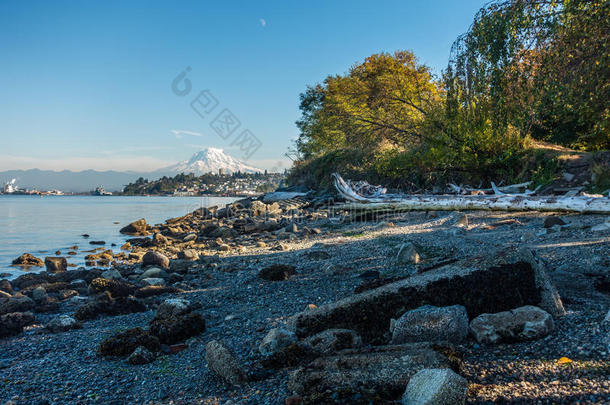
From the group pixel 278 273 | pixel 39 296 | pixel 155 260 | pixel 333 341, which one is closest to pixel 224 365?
pixel 333 341

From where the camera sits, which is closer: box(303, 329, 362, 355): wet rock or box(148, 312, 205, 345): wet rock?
box(303, 329, 362, 355): wet rock

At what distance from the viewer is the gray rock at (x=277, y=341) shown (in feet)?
12.1

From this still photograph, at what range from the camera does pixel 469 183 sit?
17.4 metres

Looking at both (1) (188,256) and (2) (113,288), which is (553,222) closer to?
(1) (188,256)

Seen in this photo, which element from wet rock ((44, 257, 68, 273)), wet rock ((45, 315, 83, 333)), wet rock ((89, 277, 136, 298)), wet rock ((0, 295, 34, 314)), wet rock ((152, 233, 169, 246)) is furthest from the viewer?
wet rock ((152, 233, 169, 246))

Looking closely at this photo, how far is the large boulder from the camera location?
3730 mm

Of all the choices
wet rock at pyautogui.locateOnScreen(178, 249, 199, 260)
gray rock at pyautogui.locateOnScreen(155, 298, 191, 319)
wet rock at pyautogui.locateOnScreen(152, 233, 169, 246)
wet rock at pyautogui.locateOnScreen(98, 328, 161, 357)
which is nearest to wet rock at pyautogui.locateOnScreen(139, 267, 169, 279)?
wet rock at pyautogui.locateOnScreen(178, 249, 199, 260)

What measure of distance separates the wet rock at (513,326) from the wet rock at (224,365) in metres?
2.13

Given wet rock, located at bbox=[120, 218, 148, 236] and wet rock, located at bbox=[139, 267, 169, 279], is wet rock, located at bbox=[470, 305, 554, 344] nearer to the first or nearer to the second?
wet rock, located at bbox=[139, 267, 169, 279]

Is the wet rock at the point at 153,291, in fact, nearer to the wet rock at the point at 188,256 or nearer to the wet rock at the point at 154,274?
the wet rock at the point at 154,274

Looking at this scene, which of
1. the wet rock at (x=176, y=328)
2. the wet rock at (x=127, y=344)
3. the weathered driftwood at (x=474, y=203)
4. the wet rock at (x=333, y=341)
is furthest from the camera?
the weathered driftwood at (x=474, y=203)

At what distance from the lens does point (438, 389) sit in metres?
2.26

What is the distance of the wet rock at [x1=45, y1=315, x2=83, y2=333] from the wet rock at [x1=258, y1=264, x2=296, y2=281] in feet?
10.3

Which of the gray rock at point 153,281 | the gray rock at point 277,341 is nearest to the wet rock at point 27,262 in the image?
the gray rock at point 153,281
